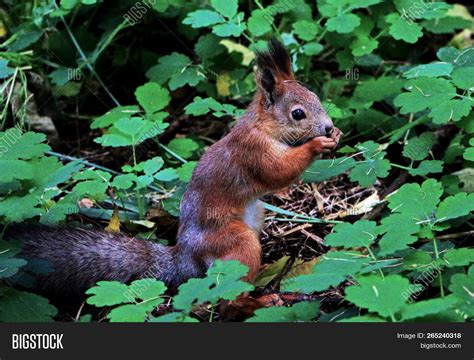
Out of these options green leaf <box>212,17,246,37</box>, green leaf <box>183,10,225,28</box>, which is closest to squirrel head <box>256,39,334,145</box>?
green leaf <box>212,17,246,37</box>

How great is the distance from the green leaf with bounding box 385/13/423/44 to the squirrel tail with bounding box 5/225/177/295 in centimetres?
243

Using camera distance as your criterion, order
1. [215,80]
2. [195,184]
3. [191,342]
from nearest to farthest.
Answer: [191,342] → [195,184] → [215,80]

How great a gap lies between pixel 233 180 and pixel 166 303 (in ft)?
2.59

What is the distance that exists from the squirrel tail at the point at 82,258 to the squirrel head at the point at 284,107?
38.2 inches

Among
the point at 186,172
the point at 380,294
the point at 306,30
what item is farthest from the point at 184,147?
the point at 380,294

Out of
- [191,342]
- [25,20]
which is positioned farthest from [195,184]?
[25,20]

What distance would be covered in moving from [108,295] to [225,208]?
974mm

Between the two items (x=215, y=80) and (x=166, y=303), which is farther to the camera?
(x=215, y=80)

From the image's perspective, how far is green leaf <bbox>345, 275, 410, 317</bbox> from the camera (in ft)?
11.6

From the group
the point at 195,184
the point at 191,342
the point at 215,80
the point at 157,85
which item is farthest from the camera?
the point at 215,80

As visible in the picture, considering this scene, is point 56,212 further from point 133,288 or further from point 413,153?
point 413,153

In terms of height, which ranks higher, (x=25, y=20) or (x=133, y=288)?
(x=25, y=20)

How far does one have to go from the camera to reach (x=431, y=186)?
451cm

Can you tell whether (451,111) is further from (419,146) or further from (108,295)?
(108,295)
